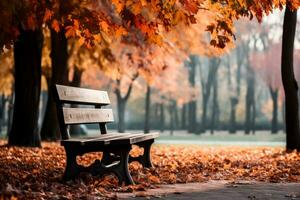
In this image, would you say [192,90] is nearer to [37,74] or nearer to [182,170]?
[37,74]

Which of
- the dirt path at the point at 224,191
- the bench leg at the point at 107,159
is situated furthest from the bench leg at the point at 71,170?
the bench leg at the point at 107,159

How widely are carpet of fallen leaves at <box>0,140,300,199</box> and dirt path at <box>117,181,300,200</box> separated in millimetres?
323

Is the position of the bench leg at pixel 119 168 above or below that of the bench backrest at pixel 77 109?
below

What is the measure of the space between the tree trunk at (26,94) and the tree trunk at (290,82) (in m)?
6.29

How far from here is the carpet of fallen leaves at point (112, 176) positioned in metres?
6.50

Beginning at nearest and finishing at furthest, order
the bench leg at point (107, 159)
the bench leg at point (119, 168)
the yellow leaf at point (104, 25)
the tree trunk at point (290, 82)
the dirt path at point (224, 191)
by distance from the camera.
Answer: the dirt path at point (224, 191)
the bench leg at point (119, 168)
the bench leg at point (107, 159)
the yellow leaf at point (104, 25)
the tree trunk at point (290, 82)

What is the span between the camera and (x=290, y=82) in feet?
45.9

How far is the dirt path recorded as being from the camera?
254 inches

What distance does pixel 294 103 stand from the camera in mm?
13852

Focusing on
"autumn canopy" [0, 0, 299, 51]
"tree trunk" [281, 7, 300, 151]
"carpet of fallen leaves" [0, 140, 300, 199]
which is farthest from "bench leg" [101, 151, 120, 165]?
"tree trunk" [281, 7, 300, 151]

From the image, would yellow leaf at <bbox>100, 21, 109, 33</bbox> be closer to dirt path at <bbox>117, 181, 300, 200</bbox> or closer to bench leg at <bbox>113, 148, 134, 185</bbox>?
bench leg at <bbox>113, 148, 134, 185</bbox>

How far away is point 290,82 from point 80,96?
24.1ft

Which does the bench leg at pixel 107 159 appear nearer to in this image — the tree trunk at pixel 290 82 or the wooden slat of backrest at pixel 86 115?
the wooden slat of backrest at pixel 86 115

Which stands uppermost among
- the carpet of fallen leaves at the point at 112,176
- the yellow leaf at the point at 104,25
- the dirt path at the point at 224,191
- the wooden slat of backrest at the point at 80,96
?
the yellow leaf at the point at 104,25
